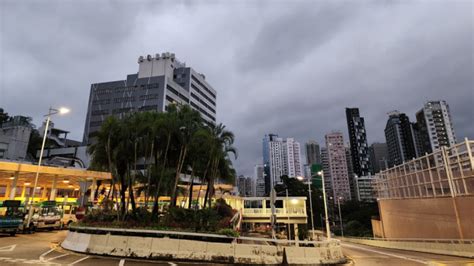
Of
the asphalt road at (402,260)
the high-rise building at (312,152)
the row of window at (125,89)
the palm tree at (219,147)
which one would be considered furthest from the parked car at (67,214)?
the high-rise building at (312,152)

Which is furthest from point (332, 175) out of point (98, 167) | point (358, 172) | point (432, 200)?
point (98, 167)

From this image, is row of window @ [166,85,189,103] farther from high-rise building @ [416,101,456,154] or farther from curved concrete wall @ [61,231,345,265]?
high-rise building @ [416,101,456,154]

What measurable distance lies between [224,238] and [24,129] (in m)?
65.1

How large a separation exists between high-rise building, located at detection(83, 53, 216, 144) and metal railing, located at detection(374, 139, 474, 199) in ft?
192

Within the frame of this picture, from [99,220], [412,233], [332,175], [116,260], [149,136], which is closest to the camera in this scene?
[116,260]

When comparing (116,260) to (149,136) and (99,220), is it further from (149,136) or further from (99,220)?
(149,136)

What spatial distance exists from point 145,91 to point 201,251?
231ft

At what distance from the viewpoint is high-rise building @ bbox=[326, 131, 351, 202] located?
12950cm

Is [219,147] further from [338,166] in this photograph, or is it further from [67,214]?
[338,166]

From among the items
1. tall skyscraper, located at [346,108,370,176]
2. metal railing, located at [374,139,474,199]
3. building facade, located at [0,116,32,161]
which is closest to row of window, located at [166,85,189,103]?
building facade, located at [0,116,32,161]

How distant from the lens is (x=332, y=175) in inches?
5295

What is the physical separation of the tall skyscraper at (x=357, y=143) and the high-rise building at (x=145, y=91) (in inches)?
4105

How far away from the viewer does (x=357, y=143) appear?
156375mm

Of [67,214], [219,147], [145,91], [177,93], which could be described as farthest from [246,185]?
[219,147]
